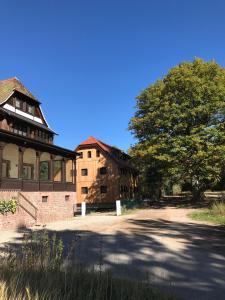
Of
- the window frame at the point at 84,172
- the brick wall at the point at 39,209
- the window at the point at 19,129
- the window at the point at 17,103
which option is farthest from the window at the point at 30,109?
the window frame at the point at 84,172

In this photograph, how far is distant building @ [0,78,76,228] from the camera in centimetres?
2262

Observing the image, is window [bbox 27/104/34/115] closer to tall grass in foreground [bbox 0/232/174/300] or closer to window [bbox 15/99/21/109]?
window [bbox 15/99/21/109]

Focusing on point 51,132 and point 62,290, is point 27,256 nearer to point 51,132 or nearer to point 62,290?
point 62,290

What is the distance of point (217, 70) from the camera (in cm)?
3744

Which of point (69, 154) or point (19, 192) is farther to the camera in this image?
point (69, 154)

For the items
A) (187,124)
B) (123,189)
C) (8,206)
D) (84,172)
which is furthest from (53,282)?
(123,189)

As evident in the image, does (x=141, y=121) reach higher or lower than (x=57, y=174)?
higher

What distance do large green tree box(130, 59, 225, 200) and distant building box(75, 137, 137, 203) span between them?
1004cm

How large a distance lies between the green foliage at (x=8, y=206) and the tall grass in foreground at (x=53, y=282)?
1487cm

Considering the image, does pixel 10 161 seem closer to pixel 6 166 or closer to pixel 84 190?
pixel 6 166

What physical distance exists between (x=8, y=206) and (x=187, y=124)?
2172cm

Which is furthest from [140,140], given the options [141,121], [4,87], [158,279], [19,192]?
[158,279]

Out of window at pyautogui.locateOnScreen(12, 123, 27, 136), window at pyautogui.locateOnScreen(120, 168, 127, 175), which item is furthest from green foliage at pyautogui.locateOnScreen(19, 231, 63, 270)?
window at pyautogui.locateOnScreen(120, 168, 127, 175)

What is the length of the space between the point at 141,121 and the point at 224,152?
32.7 ft
